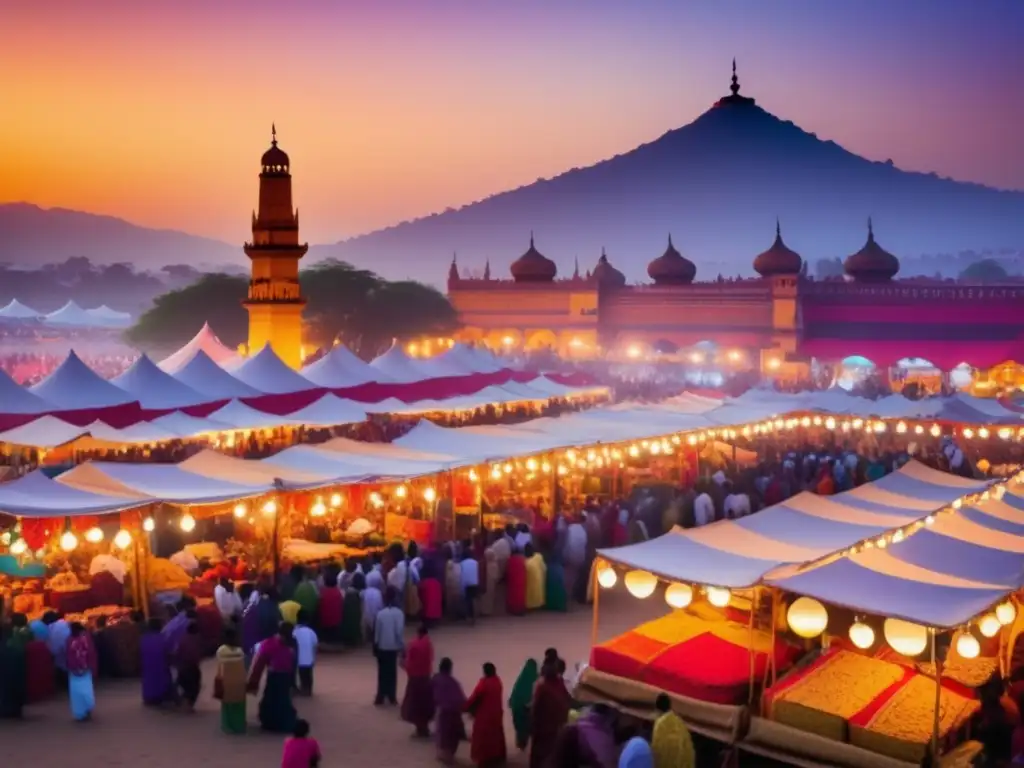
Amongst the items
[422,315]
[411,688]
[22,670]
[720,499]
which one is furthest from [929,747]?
[422,315]

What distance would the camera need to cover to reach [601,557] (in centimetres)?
859

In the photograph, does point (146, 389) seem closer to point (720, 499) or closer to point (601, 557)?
point (720, 499)

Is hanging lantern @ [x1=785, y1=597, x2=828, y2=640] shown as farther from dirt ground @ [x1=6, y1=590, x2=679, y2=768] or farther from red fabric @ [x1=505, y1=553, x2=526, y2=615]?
red fabric @ [x1=505, y1=553, x2=526, y2=615]

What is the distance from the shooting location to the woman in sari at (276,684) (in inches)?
337

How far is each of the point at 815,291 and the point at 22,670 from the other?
37.2 meters

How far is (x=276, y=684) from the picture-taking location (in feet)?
28.2

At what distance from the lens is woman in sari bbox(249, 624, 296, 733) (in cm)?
856

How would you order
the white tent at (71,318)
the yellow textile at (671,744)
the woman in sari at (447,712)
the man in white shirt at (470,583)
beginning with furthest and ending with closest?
1. the white tent at (71,318)
2. the man in white shirt at (470,583)
3. the woman in sari at (447,712)
4. the yellow textile at (671,744)

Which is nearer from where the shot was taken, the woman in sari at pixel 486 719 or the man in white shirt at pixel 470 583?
the woman in sari at pixel 486 719

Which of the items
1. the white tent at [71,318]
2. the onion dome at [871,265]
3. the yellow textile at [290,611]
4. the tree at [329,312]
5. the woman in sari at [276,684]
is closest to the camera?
the woman in sari at [276,684]

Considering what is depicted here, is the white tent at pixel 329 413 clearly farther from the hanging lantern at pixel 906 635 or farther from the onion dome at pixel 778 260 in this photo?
the onion dome at pixel 778 260

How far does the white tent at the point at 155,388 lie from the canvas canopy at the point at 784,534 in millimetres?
12034

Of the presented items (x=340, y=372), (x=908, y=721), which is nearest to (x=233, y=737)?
(x=908, y=721)

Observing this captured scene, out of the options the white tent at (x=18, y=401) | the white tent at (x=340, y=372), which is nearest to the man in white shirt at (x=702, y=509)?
the white tent at (x=18, y=401)
